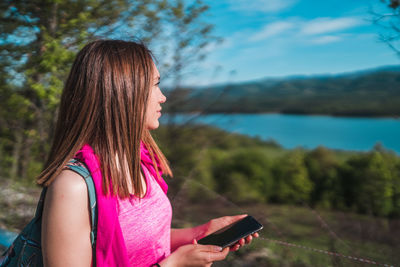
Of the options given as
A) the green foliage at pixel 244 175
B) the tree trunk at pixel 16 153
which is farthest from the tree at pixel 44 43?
the green foliage at pixel 244 175

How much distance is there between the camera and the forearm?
4.99ft

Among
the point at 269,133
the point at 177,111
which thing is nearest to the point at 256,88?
the point at 177,111

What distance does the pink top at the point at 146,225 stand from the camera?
3.77ft

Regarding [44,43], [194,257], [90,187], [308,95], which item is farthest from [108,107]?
[308,95]

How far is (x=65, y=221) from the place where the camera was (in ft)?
3.09

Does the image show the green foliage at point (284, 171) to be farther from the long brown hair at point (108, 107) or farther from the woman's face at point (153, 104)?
the long brown hair at point (108, 107)

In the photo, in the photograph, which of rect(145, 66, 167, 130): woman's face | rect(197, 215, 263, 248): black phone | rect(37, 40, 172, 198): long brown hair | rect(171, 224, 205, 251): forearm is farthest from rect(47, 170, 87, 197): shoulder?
rect(171, 224, 205, 251): forearm

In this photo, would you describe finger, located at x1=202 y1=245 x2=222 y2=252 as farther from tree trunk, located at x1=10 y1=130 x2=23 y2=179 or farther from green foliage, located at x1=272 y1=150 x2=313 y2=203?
green foliage, located at x1=272 y1=150 x2=313 y2=203

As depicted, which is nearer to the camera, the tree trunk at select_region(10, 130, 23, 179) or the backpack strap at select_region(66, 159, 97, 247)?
the backpack strap at select_region(66, 159, 97, 247)

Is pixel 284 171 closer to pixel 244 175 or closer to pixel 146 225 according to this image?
pixel 244 175

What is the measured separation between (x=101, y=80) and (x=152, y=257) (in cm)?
70

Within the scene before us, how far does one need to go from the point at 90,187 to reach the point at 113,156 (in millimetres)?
182

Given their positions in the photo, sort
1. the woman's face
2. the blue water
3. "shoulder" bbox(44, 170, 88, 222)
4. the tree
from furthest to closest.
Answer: the blue water < the tree < the woman's face < "shoulder" bbox(44, 170, 88, 222)

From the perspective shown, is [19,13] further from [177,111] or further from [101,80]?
[177,111]
